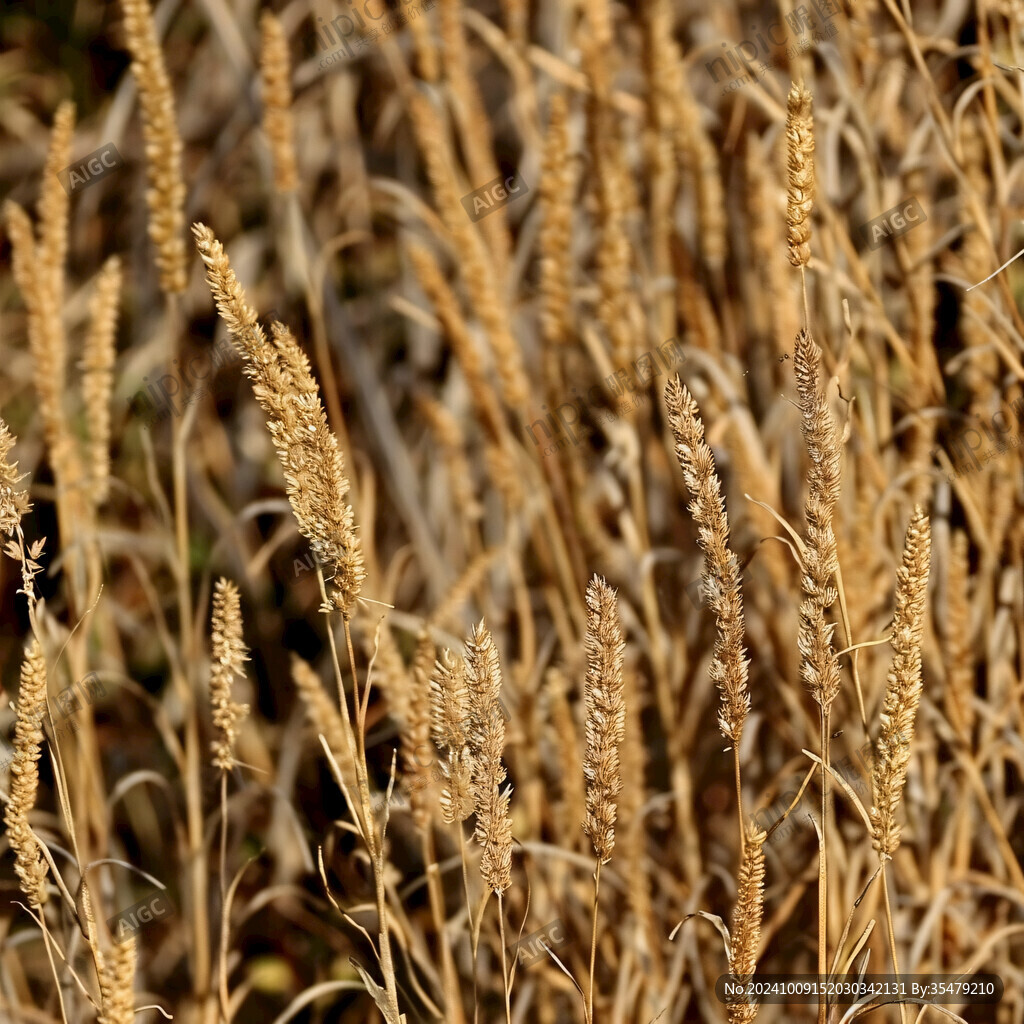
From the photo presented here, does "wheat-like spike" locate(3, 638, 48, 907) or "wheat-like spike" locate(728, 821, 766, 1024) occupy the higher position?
"wheat-like spike" locate(3, 638, 48, 907)

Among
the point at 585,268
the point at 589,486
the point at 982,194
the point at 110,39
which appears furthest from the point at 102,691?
the point at 982,194

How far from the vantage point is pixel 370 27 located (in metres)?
1.12

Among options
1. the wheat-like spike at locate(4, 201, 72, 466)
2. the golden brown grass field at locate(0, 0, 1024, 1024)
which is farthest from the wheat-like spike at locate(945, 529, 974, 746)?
the wheat-like spike at locate(4, 201, 72, 466)

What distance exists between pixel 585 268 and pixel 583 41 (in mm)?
363

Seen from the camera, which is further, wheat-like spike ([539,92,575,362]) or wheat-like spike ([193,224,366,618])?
wheat-like spike ([539,92,575,362])

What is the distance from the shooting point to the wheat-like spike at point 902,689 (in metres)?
0.57

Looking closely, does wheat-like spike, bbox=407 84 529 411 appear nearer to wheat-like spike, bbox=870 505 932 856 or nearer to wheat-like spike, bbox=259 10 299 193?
wheat-like spike, bbox=259 10 299 193

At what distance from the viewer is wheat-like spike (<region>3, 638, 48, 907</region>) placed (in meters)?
0.58

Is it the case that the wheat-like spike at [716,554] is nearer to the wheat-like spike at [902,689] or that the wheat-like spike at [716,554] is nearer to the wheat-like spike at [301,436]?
the wheat-like spike at [902,689]

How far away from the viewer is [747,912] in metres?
0.58

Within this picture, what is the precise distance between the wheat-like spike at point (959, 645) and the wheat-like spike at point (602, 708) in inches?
18.3

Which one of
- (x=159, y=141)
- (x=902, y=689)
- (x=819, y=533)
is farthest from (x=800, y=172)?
(x=159, y=141)

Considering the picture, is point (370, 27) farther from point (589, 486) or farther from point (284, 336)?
point (284, 336)

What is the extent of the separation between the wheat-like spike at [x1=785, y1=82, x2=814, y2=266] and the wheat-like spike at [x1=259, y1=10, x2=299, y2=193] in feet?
2.00
